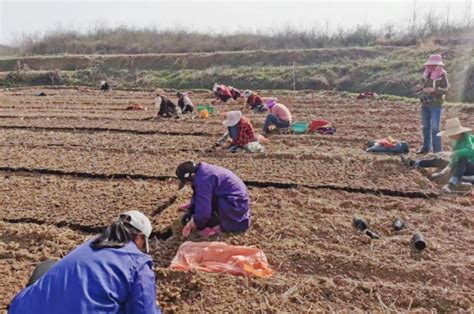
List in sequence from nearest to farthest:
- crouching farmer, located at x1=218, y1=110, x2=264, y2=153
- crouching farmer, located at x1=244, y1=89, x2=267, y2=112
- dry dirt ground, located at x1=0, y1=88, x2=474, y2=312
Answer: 1. dry dirt ground, located at x1=0, y1=88, x2=474, y2=312
2. crouching farmer, located at x1=218, y1=110, x2=264, y2=153
3. crouching farmer, located at x1=244, y1=89, x2=267, y2=112

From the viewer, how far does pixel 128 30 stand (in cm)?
4378

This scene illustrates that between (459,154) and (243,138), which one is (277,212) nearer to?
(459,154)

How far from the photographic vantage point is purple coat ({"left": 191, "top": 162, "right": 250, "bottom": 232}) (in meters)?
4.57

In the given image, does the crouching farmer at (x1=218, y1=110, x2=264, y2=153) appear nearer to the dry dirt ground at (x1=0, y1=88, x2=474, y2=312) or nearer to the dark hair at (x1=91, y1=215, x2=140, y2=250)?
the dry dirt ground at (x1=0, y1=88, x2=474, y2=312)

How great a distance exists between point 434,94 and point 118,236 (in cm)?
645

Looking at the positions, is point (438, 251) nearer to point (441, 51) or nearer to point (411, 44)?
point (441, 51)

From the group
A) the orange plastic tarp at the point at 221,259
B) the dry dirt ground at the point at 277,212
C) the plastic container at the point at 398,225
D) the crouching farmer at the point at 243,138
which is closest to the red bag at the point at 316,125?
the dry dirt ground at the point at 277,212

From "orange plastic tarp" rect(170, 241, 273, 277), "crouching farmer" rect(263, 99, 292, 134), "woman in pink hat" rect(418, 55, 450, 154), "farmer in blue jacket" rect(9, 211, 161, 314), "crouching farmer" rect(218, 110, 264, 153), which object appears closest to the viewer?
"farmer in blue jacket" rect(9, 211, 161, 314)

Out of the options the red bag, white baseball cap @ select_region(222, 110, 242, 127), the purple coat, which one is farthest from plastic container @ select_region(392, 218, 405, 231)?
the red bag

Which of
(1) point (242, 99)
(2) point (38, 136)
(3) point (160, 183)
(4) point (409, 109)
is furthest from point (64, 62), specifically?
(3) point (160, 183)

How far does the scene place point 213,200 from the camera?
15.6ft

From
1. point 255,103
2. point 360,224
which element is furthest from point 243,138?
point 255,103

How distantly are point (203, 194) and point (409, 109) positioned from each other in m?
10.6

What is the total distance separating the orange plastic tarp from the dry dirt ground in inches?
5.2
